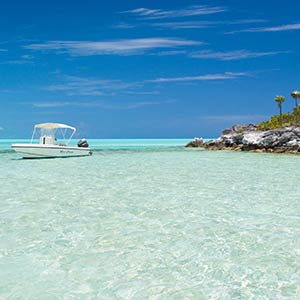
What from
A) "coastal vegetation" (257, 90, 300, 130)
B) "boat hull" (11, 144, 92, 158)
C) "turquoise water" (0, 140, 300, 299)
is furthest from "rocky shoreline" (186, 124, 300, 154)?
"turquoise water" (0, 140, 300, 299)

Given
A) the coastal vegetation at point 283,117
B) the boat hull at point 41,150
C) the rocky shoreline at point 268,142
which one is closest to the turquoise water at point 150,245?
the boat hull at point 41,150

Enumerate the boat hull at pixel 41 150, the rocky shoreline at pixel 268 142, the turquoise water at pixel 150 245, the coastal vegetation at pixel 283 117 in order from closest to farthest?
1. the turquoise water at pixel 150 245
2. the boat hull at pixel 41 150
3. the rocky shoreline at pixel 268 142
4. the coastal vegetation at pixel 283 117

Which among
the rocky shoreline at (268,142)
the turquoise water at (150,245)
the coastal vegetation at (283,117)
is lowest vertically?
the turquoise water at (150,245)

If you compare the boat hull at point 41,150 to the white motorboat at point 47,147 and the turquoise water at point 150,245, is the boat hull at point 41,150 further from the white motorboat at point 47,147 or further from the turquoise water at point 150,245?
the turquoise water at point 150,245

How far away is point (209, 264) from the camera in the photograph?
591 cm

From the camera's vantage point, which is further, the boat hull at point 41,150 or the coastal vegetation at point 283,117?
the coastal vegetation at point 283,117

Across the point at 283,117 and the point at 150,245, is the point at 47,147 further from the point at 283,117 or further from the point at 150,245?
the point at 283,117

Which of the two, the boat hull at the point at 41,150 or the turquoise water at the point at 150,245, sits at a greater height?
the boat hull at the point at 41,150

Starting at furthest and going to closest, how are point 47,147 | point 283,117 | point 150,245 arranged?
point 283,117 < point 47,147 < point 150,245

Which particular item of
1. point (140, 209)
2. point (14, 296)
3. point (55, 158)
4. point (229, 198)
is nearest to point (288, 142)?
point (55, 158)

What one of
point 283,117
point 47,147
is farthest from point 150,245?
point 283,117

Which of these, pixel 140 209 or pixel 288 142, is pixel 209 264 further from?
pixel 288 142

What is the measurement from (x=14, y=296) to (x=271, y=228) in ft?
17.2

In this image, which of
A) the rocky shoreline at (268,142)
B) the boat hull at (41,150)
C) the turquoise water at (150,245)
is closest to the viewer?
the turquoise water at (150,245)
